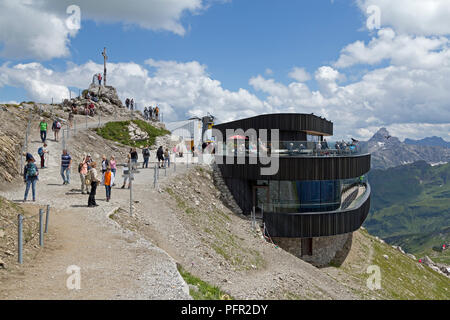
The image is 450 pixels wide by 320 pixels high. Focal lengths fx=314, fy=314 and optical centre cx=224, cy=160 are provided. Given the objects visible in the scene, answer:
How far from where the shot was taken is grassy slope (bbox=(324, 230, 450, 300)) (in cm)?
2470

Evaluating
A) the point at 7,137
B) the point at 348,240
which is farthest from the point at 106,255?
the point at 348,240

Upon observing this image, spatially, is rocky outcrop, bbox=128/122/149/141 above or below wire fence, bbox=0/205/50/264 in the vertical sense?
above

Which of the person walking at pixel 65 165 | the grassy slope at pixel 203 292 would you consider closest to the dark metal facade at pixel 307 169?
the person walking at pixel 65 165

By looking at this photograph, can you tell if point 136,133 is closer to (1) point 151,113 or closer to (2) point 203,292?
(1) point 151,113

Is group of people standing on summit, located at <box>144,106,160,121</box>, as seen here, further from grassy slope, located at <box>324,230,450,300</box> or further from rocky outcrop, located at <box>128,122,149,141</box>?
grassy slope, located at <box>324,230,450,300</box>

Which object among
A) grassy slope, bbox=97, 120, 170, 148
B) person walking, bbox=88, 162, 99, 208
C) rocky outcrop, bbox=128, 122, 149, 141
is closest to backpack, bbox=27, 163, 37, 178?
person walking, bbox=88, 162, 99, 208

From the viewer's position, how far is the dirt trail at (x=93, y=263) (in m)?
7.89

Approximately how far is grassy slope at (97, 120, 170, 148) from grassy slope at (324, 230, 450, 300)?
26.3m

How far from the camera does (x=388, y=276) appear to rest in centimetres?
2869

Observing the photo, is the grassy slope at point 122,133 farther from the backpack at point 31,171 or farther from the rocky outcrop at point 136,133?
the backpack at point 31,171

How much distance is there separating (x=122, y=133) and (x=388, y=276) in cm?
3309

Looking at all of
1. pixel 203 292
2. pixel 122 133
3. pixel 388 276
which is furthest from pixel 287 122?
pixel 203 292

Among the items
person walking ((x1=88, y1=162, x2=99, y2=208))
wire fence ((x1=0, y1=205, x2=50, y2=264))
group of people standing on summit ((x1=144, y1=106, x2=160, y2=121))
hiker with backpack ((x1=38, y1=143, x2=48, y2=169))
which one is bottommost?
wire fence ((x1=0, y1=205, x2=50, y2=264))
